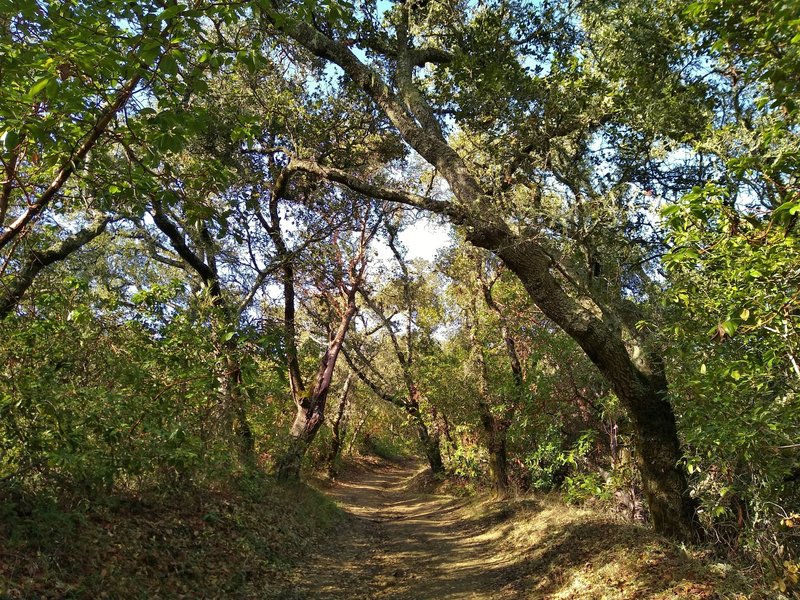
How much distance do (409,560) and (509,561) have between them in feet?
5.85

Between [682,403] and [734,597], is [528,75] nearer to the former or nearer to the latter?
[682,403]

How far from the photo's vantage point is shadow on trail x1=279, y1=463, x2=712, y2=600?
636cm

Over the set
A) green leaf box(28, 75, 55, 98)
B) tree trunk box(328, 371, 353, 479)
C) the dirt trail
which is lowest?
the dirt trail

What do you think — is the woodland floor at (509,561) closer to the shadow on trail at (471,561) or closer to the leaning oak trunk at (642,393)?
the shadow on trail at (471,561)

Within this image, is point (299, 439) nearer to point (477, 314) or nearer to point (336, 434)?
point (477, 314)

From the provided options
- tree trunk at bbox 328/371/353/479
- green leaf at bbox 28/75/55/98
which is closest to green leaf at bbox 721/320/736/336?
green leaf at bbox 28/75/55/98

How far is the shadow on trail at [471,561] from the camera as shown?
6.36 meters

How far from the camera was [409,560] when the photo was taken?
28.5ft

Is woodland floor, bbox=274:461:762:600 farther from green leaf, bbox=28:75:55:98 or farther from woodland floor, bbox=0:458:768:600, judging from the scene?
green leaf, bbox=28:75:55:98

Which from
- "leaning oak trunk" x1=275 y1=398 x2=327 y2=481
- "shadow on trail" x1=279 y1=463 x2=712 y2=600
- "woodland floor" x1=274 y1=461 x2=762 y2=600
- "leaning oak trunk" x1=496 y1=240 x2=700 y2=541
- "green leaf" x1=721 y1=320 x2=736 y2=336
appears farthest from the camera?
"leaning oak trunk" x1=275 y1=398 x2=327 y2=481

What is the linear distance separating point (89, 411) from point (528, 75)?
25.7 feet

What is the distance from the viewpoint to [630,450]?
28.0 feet

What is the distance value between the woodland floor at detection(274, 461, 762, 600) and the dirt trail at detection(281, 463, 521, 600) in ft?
0.06

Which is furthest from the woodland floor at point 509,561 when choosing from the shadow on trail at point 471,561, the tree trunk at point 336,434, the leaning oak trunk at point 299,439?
the tree trunk at point 336,434
